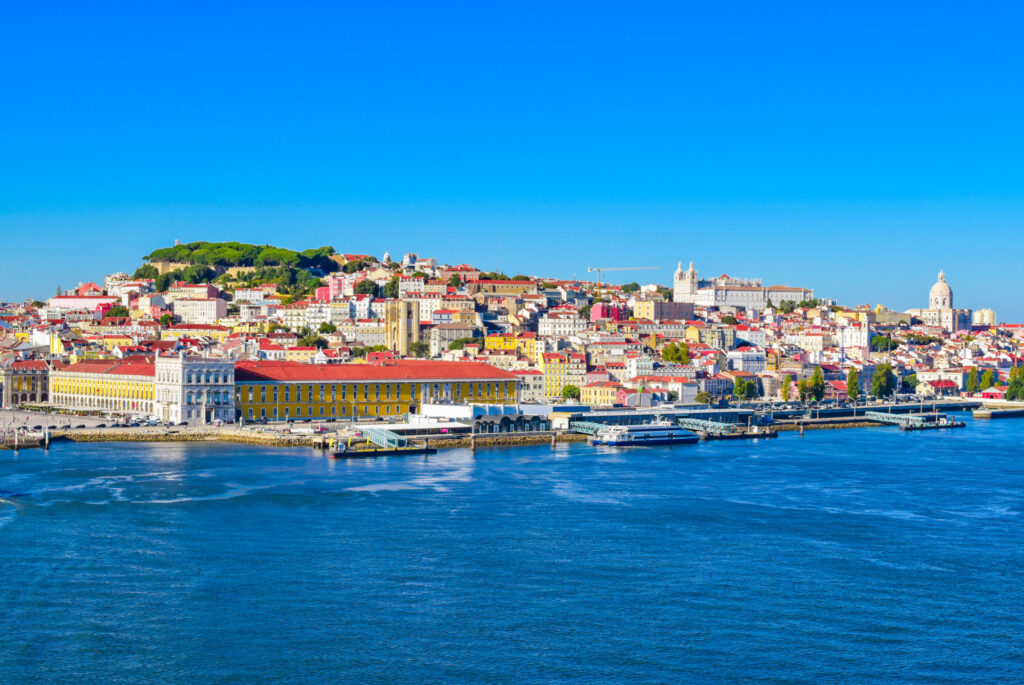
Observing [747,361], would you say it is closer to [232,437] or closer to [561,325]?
[561,325]

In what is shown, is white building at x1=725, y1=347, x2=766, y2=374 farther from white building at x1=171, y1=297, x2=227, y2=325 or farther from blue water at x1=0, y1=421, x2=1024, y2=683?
blue water at x1=0, y1=421, x2=1024, y2=683

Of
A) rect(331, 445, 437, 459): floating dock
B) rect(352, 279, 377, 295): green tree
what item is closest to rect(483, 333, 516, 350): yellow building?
rect(352, 279, 377, 295): green tree

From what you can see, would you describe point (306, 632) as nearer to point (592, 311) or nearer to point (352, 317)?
point (352, 317)

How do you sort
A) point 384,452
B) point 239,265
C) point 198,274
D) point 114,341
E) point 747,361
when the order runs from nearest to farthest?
point 384,452, point 114,341, point 747,361, point 198,274, point 239,265

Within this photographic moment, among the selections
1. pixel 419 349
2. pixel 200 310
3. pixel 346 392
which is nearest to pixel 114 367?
pixel 346 392

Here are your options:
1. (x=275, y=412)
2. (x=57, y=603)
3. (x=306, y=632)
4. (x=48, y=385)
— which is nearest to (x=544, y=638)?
(x=306, y=632)

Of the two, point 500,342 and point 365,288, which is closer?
point 500,342

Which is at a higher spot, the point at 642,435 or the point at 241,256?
the point at 241,256
